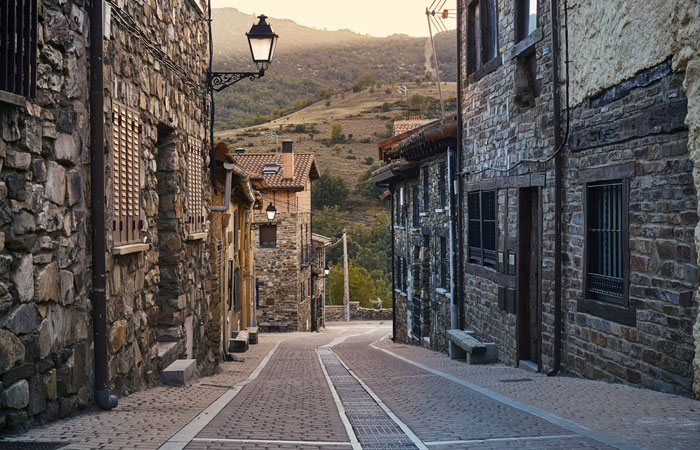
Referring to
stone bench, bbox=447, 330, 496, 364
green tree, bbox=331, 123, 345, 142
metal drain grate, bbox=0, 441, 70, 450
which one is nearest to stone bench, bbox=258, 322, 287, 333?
stone bench, bbox=447, 330, 496, 364

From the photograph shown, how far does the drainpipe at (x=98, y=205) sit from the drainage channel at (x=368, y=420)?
2.15m

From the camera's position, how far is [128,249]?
710cm

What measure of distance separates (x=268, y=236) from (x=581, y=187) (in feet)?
85.5

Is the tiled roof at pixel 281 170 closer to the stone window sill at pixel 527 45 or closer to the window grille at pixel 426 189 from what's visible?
the window grille at pixel 426 189

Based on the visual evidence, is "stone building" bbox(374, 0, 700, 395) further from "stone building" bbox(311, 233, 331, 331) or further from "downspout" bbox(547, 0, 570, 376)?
"stone building" bbox(311, 233, 331, 331)

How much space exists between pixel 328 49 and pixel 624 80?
5964 inches

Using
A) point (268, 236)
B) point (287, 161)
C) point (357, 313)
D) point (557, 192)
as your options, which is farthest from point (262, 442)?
point (357, 313)

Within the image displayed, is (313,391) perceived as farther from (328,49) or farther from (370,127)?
(328,49)

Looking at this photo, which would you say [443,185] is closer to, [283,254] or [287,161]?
[283,254]

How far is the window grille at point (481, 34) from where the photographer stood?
13.8 meters

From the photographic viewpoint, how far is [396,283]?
86.1 feet

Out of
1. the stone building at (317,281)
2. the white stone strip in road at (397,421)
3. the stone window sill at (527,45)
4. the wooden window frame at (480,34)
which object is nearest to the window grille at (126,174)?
the white stone strip in road at (397,421)

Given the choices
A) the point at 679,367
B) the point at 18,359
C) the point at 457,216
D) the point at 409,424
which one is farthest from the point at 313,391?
the point at 457,216

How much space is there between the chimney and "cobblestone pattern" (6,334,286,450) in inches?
1086
